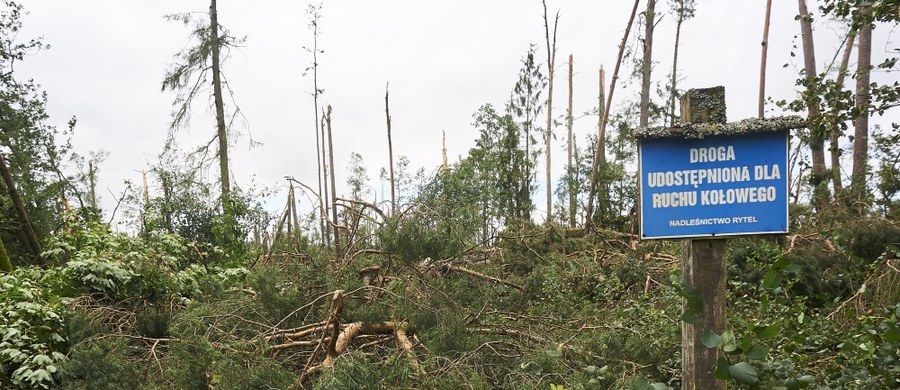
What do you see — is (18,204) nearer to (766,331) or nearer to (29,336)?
(29,336)

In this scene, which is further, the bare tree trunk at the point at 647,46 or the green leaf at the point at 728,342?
the bare tree trunk at the point at 647,46

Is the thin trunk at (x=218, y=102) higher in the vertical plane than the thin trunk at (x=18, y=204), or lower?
higher

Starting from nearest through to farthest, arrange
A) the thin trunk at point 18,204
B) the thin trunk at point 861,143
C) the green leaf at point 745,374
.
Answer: the green leaf at point 745,374 → the thin trunk at point 861,143 → the thin trunk at point 18,204

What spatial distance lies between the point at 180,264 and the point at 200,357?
4.26 meters

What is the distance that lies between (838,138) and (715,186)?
379cm

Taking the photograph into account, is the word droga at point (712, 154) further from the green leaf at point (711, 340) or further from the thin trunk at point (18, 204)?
the thin trunk at point (18, 204)

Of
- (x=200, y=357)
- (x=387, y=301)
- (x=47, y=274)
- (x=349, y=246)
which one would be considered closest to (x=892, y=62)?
(x=387, y=301)

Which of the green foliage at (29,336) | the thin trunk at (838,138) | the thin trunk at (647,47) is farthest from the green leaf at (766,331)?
the thin trunk at (647,47)

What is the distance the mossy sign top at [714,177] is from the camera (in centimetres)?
223

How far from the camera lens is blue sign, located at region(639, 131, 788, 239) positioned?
2230mm

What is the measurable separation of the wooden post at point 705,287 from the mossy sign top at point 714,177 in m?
0.04

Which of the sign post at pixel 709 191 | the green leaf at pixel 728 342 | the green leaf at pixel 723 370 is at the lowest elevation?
the green leaf at pixel 723 370

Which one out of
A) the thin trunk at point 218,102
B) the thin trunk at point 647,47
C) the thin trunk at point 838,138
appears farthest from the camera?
the thin trunk at point 218,102

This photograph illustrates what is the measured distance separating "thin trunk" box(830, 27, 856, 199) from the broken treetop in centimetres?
237
